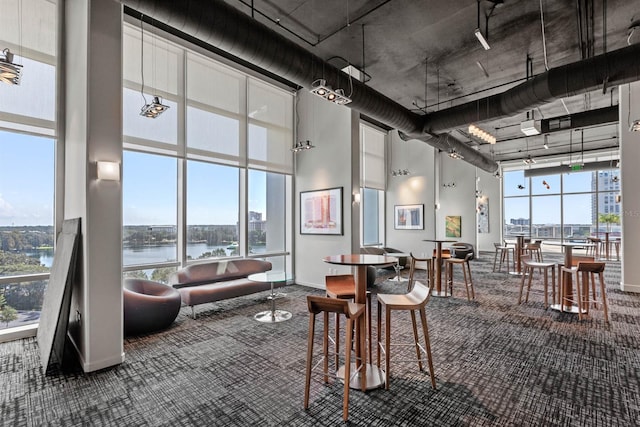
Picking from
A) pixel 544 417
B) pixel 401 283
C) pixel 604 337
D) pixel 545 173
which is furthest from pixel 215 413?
pixel 545 173

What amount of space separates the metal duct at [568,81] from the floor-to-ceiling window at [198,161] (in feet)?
14.1

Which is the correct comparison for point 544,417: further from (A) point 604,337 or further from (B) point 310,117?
(B) point 310,117

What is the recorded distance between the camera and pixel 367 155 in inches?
365

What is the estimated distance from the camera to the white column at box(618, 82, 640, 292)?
620cm

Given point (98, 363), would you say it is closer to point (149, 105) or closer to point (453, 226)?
point (149, 105)

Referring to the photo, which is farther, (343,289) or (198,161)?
(198,161)

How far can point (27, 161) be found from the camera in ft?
13.8

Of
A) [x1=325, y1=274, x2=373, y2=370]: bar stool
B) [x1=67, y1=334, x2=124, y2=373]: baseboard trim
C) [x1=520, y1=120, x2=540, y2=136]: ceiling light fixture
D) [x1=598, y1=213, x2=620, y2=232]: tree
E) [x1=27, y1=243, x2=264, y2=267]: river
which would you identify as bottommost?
[x1=67, y1=334, x2=124, y2=373]: baseboard trim

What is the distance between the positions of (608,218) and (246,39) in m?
15.8

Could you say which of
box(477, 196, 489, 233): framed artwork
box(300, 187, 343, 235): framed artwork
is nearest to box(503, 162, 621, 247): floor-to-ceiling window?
box(477, 196, 489, 233): framed artwork

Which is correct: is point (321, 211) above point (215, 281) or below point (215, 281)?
above

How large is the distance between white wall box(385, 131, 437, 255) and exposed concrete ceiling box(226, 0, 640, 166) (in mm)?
2796

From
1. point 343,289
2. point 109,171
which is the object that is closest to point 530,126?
point 343,289

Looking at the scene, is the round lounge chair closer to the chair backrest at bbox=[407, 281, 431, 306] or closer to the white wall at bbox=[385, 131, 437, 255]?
the chair backrest at bbox=[407, 281, 431, 306]
